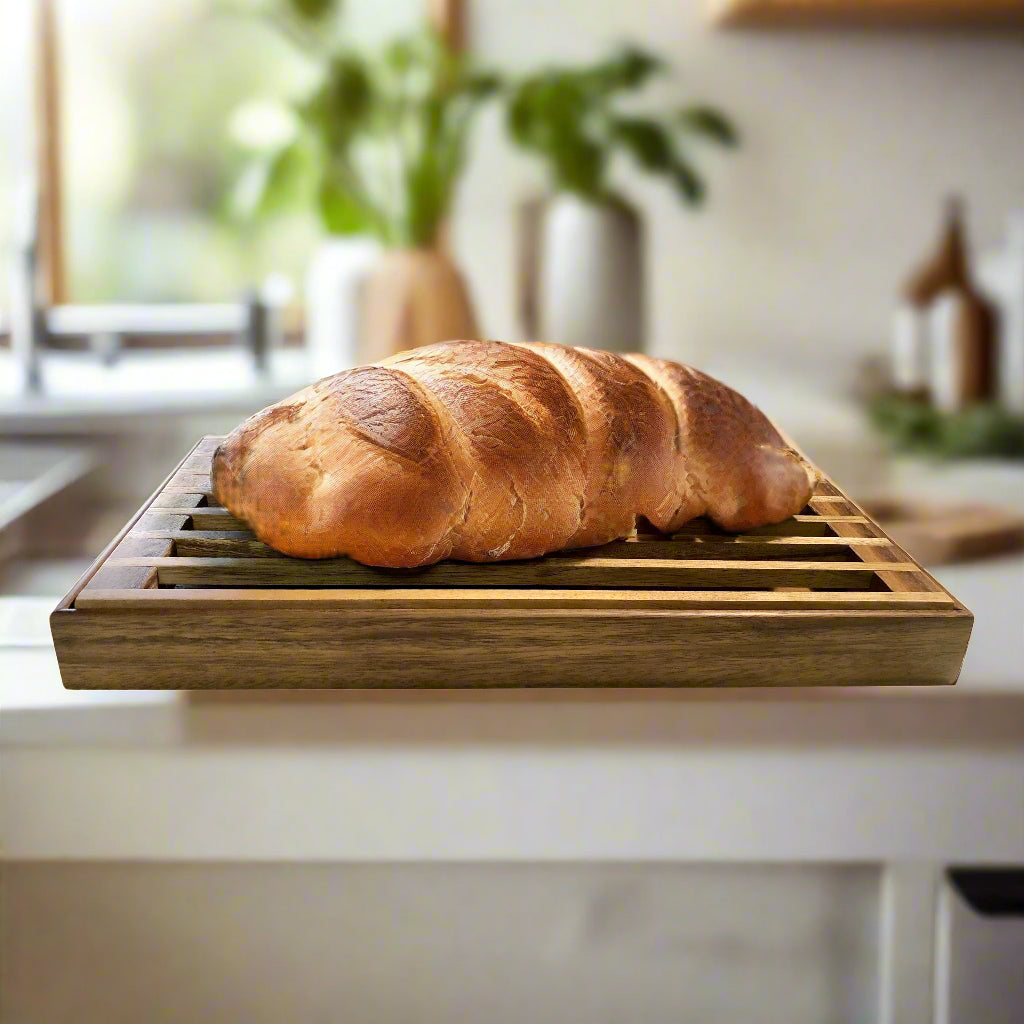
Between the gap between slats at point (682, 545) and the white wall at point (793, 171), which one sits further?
the white wall at point (793, 171)

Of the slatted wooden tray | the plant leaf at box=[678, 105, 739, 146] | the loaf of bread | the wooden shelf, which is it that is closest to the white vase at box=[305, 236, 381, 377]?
the plant leaf at box=[678, 105, 739, 146]

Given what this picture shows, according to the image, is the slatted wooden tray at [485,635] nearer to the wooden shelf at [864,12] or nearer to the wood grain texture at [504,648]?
the wood grain texture at [504,648]

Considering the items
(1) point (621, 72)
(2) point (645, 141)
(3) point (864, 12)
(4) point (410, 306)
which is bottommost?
(4) point (410, 306)

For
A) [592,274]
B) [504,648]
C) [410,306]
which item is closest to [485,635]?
[504,648]

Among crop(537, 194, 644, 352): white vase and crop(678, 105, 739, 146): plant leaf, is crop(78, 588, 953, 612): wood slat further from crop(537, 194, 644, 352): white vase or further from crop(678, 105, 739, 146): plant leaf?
crop(678, 105, 739, 146): plant leaf

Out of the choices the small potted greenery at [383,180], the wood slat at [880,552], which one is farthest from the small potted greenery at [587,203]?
the wood slat at [880,552]

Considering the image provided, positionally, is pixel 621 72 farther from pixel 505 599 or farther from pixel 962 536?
pixel 505 599
